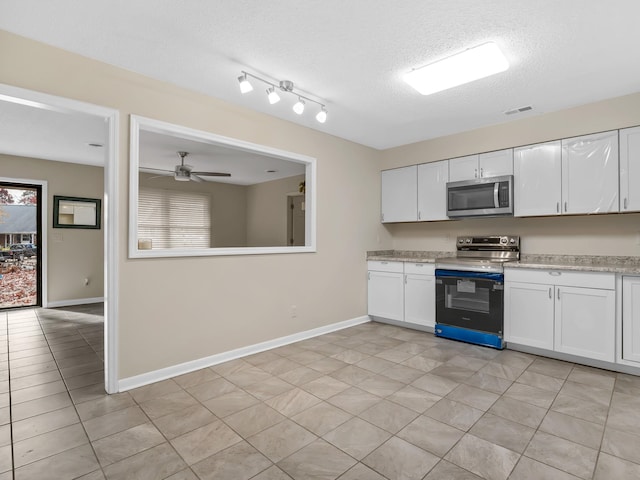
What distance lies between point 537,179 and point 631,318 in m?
1.55

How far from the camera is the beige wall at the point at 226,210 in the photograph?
7.93 metres

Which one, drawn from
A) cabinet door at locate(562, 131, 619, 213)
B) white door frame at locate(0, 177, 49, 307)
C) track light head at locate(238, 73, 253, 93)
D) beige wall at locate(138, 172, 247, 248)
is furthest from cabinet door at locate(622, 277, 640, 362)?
white door frame at locate(0, 177, 49, 307)

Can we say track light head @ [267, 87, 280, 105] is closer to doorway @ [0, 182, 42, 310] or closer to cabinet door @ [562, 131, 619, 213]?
cabinet door @ [562, 131, 619, 213]

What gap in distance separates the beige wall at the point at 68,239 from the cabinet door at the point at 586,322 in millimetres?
7091

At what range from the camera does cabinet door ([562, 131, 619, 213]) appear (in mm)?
3266

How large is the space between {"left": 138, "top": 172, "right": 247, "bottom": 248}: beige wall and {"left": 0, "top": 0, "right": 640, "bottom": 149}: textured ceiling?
493cm

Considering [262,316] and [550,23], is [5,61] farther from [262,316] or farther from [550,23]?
[550,23]

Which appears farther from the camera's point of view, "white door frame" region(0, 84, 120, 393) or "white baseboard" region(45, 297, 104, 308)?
Answer: "white baseboard" region(45, 297, 104, 308)

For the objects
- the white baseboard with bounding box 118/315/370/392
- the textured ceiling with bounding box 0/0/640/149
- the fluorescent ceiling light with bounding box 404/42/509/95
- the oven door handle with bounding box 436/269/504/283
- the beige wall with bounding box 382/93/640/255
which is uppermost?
the textured ceiling with bounding box 0/0/640/149

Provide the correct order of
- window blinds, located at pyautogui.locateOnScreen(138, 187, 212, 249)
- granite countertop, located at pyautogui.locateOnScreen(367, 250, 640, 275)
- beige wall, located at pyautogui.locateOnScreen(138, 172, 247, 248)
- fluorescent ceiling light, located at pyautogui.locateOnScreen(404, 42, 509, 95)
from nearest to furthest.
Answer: fluorescent ceiling light, located at pyautogui.locateOnScreen(404, 42, 509, 95), granite countertop, located at pyautogui.locateOnScreen(367, 250, 640, 275), window blinds, located at pyautogui.locateOnScreen(138, 187, 212, 249), beige wall, located at pyautogui.locateOnScreen(138, 172, 247, 248)

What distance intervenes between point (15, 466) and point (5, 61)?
Answer: 7.94 feet

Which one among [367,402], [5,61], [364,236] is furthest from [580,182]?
[5,61]

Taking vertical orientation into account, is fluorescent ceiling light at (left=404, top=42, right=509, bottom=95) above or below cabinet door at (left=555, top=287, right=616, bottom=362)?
above

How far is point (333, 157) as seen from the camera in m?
4.43
